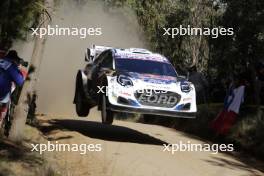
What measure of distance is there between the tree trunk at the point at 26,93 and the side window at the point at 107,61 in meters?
2.09

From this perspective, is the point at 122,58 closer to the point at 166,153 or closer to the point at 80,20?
the point at 166,153

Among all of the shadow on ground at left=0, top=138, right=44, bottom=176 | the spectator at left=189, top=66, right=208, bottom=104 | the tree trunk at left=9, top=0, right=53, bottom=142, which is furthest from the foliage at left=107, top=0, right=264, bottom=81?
the shadow on ground at left=0, top=138, right=44, bottom=176

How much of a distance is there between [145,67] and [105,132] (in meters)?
2.40

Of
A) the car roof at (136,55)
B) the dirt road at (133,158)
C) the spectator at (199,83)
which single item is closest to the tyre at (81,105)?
the dirt road at (133,158)

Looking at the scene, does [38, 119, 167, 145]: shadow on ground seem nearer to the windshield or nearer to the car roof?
the windshield

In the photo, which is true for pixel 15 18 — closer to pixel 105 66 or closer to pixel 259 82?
pixel 105 66

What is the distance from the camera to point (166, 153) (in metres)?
13.4

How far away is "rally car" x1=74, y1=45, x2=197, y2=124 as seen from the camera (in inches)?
520

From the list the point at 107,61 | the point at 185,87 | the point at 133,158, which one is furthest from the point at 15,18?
the point at 133,158

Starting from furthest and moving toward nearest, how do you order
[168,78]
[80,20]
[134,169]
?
[80,20]
[168,78]
[134,169]

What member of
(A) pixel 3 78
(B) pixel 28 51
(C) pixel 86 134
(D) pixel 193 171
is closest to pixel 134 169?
(D) pixel 193 171

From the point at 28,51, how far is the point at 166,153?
65.4ft

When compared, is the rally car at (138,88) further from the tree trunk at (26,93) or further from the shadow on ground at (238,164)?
the tree trunk at (26,93)

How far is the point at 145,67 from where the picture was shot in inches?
587
